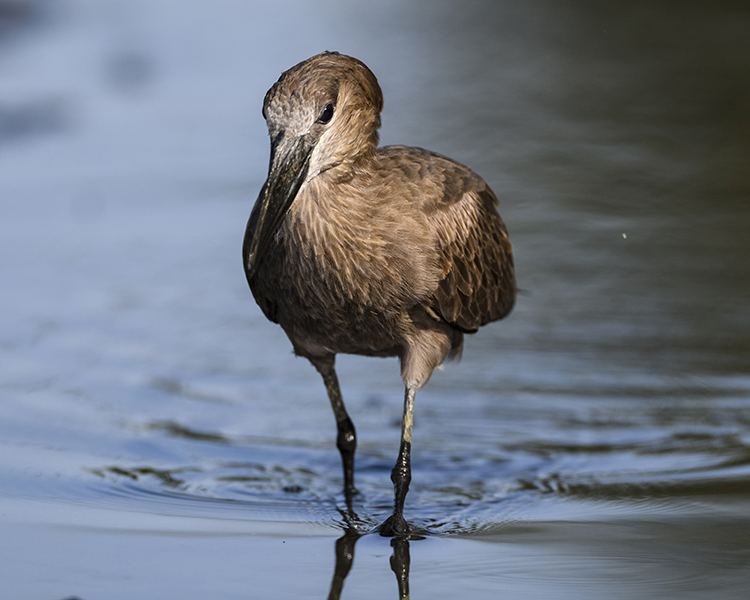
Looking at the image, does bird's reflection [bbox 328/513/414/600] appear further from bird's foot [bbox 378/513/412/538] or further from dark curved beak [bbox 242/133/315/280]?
dark curved beak [bbox 242/133/315/280]

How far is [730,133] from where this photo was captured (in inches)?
409

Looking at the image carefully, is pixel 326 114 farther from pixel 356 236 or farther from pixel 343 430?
pixel 343 430

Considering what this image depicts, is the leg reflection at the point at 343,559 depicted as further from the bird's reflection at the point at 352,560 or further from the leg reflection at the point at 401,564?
the leg reflection at the point at 401,564

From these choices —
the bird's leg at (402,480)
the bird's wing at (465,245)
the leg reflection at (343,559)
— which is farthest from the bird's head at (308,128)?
the leg reflection at (343,559)

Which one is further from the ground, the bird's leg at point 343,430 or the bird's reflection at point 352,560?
the bird's leg at point 343,430

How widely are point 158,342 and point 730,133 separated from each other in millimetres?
5520

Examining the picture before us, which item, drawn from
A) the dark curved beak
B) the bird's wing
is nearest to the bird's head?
the dark curved beak

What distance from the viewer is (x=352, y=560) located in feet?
15.1

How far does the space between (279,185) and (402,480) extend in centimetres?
145

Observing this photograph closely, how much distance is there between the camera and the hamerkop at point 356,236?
4566mm

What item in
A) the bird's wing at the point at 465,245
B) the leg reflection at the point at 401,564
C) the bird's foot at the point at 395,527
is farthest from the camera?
the bird's wing at the point at 465,245

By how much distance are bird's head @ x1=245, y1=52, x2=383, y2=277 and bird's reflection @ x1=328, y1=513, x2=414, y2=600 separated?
1154mm

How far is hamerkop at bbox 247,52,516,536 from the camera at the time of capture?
15.0 ft

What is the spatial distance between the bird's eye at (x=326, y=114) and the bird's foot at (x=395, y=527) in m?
1.64
